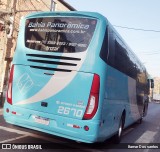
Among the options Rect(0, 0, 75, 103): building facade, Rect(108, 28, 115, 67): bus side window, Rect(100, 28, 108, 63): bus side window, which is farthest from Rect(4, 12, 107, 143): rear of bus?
Rect(0, 0, 75, 103): building facade

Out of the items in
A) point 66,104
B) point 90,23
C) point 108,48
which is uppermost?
point 90,23

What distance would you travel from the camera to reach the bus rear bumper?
652 centimetres

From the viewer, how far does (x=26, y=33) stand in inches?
303

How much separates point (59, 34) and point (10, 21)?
39.1 ft

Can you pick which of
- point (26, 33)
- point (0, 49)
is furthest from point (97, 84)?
point (0, 49)

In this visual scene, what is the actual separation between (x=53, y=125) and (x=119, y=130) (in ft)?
10.6

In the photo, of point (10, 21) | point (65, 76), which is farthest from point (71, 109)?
point (10, 21)

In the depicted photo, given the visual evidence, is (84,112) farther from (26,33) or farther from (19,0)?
(19,0)

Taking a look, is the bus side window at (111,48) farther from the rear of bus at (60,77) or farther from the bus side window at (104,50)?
the rear of bus at (60,77)

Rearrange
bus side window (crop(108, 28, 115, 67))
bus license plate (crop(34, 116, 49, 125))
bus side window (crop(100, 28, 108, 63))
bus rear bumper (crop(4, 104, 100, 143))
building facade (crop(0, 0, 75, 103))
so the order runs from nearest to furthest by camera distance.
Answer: bus rear bumper (crop(4, 104, 100, 143)) → bus side window (crop(100, 28, 108, 63)) → bus license plate (crop(34, 116, 49, 125)) → bus side window (crop(108, 28, 115, 67)) → building facade (crop(0, 0, 75, 103))

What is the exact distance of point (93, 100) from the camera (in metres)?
6.58

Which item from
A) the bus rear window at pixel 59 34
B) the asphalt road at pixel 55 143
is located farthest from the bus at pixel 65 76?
the asphalt road at pixel 55 143

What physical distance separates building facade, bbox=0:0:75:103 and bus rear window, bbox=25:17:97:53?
10204mm

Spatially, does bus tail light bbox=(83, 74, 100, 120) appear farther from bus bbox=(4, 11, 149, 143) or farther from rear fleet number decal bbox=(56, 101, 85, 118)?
rear fleet number decal bbox=(56, 101, 85, 118)
